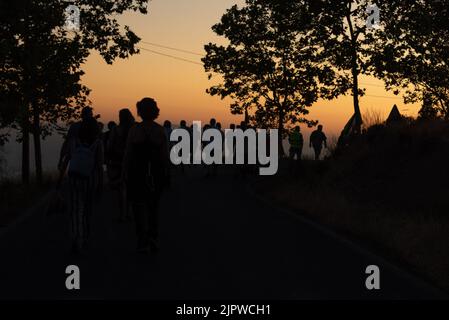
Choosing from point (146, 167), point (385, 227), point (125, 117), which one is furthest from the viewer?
point (125, 117)

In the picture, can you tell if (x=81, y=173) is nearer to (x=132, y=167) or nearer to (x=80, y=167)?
(x=80, y=167)

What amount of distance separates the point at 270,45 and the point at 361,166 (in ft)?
117

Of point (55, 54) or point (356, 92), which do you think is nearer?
point (55, 54)

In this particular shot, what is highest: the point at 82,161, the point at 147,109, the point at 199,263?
the point at 147,109

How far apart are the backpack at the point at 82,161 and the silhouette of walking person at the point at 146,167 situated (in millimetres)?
488

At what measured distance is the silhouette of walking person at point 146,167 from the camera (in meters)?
10.8

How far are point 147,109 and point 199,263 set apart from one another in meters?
2.24

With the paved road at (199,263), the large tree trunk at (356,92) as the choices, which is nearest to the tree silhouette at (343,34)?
the large tree trunk at (356,92)

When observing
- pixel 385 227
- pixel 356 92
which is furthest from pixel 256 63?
pixel 385 227

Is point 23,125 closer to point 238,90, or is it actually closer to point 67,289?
point 67,289

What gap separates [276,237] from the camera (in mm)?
12945

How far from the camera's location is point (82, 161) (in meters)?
10.8

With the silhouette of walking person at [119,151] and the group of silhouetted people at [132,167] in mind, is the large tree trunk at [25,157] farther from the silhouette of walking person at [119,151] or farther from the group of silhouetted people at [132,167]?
the group of silhouetted people at [132,167]

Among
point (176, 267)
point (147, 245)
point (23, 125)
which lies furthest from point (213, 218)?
point (23, 125)
